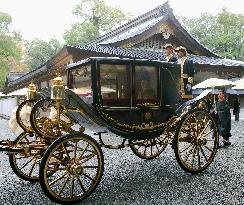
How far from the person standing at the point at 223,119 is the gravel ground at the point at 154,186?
1.96 meters

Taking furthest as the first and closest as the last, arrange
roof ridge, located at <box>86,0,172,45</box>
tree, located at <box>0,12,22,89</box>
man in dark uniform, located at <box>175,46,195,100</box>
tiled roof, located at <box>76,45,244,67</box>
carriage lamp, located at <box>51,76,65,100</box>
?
tree, located at <box>0,12,22,89</box>
roof ridge, located at <box>86,0,172,45</box>
tiled roof, located at <box>76,45,244,67</box>
man in dark uniform, located at <box>175,46,195,100</box>
carriage lamp, located at <box>51,76,65,100</box>

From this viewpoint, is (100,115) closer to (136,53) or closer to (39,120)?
(39,120)

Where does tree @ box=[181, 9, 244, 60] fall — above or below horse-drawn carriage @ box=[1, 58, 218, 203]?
above

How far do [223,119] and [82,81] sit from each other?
490 centimetres

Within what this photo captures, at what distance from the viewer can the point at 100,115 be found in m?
4.06

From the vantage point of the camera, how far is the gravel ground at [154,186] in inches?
146

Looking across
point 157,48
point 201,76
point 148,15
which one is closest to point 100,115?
point 157,48

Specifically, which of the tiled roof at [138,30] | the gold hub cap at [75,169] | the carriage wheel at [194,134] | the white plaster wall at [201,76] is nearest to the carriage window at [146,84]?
the carriage wheel at [194,134]

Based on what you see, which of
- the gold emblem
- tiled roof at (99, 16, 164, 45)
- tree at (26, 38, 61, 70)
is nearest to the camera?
the gold emblem

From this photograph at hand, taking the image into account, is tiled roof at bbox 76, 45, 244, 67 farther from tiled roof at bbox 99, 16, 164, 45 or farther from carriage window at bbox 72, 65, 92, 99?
carriage window at bbox 72, 65, 92, 99

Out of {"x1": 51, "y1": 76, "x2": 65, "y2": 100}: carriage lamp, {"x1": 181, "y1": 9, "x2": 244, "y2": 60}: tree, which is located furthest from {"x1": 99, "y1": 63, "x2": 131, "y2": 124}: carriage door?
{"x1": 181, "y1": 9, "x2": 244, "y2": 60}: tree

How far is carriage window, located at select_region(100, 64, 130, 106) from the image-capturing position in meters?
4.12

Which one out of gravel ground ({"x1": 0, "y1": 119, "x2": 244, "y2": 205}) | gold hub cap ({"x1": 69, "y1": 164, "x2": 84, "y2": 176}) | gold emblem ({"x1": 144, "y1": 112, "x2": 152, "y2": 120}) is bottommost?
gravel ground ({"x1": 0, "y1": 119, "x2": 244, "y2": 205})

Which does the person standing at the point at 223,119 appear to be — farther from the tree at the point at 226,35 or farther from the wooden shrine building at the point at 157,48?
the tree at the point at 226,35
